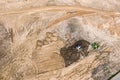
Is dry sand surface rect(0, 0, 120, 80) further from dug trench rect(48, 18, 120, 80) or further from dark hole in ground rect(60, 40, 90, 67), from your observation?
dark hole in ground rect(60, 40, 90, 67)

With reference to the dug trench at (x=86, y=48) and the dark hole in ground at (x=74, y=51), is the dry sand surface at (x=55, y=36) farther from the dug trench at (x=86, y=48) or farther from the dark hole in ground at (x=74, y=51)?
the dark hole in ground at (x=74, y=51)

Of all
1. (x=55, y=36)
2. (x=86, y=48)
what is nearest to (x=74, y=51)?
(x=86, y=48)

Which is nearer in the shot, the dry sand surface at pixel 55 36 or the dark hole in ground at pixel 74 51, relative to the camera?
the dry sand surface at pixel 55 36

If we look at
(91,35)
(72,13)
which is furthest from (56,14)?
(91,35)

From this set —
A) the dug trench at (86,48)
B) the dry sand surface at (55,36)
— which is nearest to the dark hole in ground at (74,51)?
the dug trench at (86,48)

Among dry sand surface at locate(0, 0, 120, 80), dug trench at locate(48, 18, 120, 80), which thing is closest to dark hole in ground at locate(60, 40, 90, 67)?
dug trench at locate(48, 18, 120, 80)

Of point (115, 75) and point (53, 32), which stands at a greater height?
point (53, 32)

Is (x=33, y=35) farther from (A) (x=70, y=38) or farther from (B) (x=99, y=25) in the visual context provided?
(B) (x=99, y=25)

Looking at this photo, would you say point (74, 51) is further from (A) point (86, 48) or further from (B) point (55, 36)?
(B) point (55, 36)
